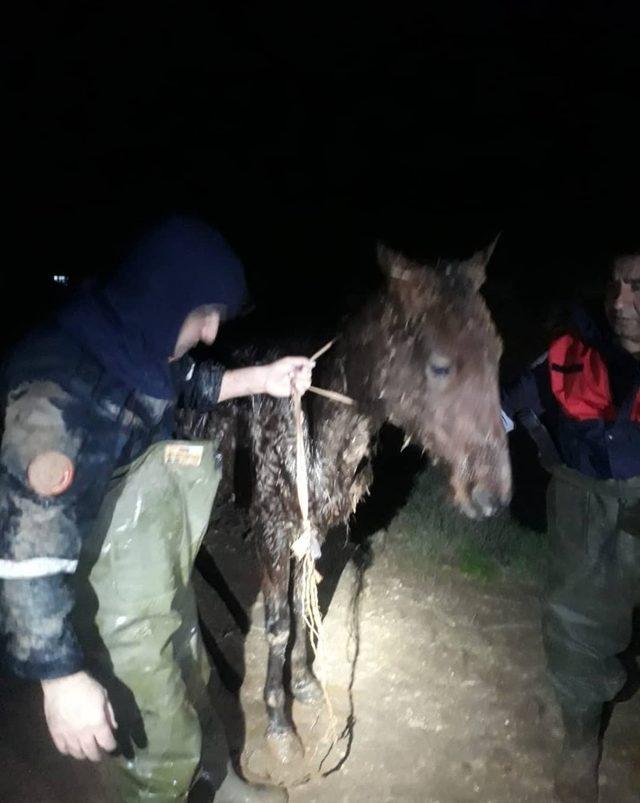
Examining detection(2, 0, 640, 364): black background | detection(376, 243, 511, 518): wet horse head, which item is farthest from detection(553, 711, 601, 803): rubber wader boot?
detection(2, 0, 640, 364): black background

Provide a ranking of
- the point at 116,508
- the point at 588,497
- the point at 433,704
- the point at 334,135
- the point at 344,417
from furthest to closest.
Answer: the point at 334,135
the point at 433,704
the point at 344,417
the point at 588,497
the point at 116,508

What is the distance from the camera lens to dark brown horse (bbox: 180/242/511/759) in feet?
10.00

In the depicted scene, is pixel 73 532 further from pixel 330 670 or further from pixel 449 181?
pixel 449 181

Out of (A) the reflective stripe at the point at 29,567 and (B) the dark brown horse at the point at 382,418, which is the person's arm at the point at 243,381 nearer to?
(B) the dark brown horse at the point at 382,418

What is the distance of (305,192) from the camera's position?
11328 millimetres

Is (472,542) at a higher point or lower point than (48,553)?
lower

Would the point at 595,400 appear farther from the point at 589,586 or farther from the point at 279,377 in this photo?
the point at 279,377

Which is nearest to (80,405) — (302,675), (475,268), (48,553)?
(48,553)

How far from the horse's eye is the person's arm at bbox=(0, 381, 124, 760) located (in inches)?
63.3

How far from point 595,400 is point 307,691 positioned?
247cm

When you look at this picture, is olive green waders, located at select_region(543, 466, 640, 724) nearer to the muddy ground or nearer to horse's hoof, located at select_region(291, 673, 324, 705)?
the muddy ground

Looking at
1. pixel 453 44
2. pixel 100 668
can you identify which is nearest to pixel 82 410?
pixel 100 668

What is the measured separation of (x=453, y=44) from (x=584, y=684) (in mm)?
10377

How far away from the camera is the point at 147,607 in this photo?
95.4 inches
